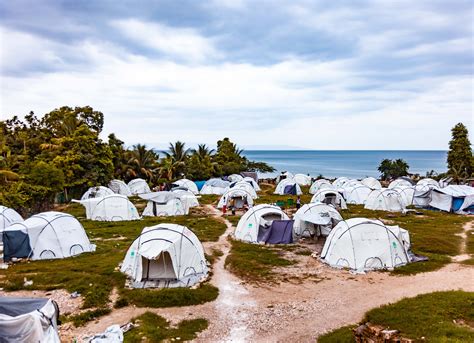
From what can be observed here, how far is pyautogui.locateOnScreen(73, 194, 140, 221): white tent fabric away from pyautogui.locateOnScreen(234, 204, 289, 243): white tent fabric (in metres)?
10.4

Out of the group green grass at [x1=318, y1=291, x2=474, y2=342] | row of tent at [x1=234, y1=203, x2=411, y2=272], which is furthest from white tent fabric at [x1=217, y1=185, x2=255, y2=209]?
green grass at [x1=318, y1=291, x2=474, y2=342]

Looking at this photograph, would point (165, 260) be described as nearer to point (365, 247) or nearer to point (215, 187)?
point (365, 247)

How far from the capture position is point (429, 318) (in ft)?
34.9

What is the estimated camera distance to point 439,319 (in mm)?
10562

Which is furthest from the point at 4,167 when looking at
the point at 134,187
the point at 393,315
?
the point at 393,315

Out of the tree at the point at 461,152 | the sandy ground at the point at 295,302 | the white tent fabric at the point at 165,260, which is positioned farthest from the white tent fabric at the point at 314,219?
the tree at the point at 461,152

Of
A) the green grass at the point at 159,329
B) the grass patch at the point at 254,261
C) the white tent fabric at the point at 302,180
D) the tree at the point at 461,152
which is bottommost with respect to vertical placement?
the green grass at the point at 159,329

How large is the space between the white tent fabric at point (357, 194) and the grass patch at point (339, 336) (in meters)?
28.1

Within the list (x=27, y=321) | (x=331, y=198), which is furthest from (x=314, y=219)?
(x=27, y=321)

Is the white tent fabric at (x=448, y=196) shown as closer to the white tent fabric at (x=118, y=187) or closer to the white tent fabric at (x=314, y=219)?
the white tent fabric at (x=314, y=219)

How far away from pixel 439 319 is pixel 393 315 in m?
1.26

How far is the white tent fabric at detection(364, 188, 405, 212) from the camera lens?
32.2 m

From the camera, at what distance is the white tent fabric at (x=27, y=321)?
8008 mm

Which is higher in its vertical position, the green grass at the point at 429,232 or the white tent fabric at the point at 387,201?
the white tent fabric at the point at 387,201
